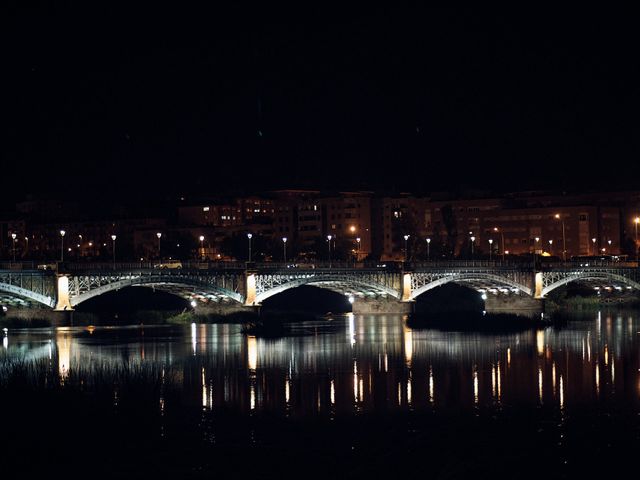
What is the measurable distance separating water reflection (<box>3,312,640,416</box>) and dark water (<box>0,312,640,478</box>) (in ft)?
0.51

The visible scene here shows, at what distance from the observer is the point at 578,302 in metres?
164

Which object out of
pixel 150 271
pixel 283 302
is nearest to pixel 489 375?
pixel 150 271

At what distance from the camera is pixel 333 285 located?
140000 millimetres

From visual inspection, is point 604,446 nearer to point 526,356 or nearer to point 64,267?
point 526,356

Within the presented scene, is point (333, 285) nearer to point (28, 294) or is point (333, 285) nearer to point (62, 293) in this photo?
point (62, 293)

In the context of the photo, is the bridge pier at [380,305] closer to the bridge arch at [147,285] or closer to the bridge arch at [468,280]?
the bridge arch at [468,280]

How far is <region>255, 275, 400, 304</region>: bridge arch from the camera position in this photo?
129250 millimetres

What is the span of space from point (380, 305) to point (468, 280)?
10.0m

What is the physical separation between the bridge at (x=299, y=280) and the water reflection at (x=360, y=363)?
15.1 feet

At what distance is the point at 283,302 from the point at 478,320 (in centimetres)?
5644

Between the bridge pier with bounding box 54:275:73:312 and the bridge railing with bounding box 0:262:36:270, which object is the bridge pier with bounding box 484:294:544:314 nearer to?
the bridge railing with bounding box 0:262:36:270

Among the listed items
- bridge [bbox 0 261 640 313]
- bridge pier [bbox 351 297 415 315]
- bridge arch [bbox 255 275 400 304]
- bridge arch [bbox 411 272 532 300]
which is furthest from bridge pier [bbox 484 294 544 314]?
bridge arch [bbox 255 275 400 304]

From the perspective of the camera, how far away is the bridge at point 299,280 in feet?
378

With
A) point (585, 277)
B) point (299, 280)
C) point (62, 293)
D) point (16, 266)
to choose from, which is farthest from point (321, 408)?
point (585, 277)
